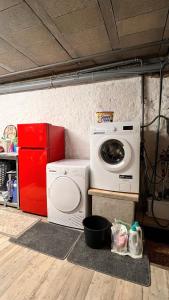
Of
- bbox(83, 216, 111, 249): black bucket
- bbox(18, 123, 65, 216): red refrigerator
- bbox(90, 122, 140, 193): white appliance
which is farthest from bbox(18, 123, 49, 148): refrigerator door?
bbox(83, 216, 111, 249): black bucket

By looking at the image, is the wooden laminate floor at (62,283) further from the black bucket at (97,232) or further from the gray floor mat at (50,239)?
the black bucket at (97,232)

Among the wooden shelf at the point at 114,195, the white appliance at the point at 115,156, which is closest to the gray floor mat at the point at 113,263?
the wooden shelf at the point at 114,195

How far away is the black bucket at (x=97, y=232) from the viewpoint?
1831mm

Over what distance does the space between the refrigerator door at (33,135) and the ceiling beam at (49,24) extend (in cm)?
105

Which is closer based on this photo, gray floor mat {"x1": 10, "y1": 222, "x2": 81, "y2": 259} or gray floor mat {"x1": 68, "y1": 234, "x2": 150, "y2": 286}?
gray floor mat {"x1": 68, "y1": 234, "x2": 150, "y2": 286}

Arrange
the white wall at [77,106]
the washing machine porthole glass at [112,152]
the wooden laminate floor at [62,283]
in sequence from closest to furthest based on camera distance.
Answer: the wooden laminate floor at [62,283], the washing machine porthole glass at [112,152], the white wall at [77,106]

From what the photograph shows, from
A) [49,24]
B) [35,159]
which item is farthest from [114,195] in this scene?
[49,24]

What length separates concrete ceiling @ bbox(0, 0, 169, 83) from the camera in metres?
1.51

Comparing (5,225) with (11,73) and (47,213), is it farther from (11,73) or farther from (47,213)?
(11,73)

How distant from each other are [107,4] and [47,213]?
102 inches

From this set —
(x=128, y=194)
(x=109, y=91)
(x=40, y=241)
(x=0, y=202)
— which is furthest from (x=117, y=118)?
(x=0, y=202)

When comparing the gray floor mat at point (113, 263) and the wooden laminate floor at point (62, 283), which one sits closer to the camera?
the wooden laminate floor at point (62, 283)

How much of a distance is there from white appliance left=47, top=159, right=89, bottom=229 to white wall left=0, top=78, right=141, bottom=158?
0.77 m

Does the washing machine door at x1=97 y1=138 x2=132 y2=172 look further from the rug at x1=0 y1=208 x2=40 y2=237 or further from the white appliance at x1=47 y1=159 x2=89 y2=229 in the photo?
the rug at x1=0 y1=208 x2=40 y2=237
